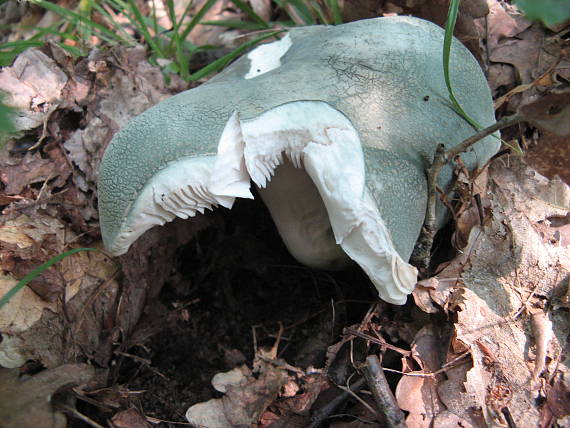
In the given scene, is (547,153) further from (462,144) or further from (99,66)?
(99,66)

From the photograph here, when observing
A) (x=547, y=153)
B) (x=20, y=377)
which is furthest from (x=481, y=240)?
(x=20, y=377)

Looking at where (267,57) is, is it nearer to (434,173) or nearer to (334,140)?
(334,140)

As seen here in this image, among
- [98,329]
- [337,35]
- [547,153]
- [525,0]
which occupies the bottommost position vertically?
[547,153]

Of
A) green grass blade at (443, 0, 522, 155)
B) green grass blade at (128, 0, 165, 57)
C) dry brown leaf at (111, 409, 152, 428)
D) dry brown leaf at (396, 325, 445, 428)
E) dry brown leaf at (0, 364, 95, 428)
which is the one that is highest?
green grass blade at (128, 0, 165, 57)

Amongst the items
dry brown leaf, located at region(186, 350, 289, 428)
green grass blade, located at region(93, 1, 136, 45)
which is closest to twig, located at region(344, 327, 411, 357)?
dry brown leaf, located at region(186, 350, 289, 428)

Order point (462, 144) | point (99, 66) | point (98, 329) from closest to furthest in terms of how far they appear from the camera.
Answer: point (462, 144)
point (98, 329)
point (99, 66)

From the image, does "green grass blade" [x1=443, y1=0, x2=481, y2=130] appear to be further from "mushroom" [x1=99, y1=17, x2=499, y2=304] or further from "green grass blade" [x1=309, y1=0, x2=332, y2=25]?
"green grass blade" [x1=309, y1=0, x2=332, y2=25]

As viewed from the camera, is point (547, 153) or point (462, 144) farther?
point (547, 153)
